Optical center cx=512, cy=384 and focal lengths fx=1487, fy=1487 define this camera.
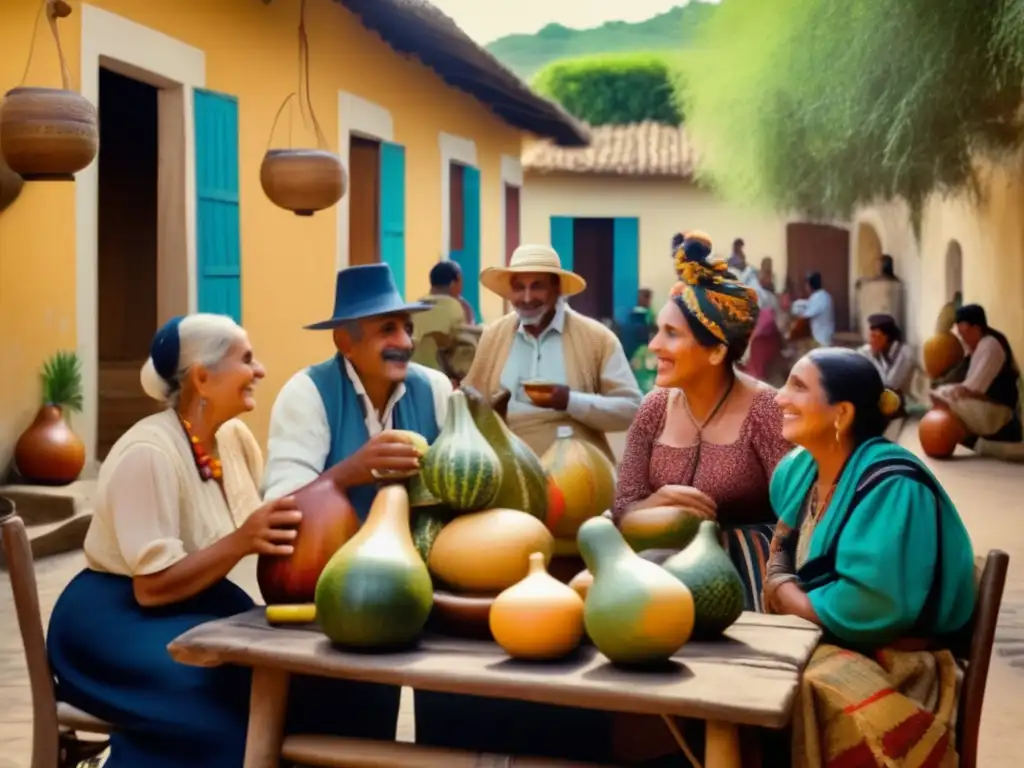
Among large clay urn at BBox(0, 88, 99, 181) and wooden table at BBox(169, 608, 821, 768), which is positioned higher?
large clay urn at BBox(0, 88, 99, 181)

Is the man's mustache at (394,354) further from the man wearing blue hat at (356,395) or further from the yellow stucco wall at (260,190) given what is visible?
the yellow stucco wall at (260,190)

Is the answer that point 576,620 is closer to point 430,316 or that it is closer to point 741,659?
point 741,659

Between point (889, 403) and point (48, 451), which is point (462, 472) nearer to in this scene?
point (889, 403)

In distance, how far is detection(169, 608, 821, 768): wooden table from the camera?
2510mm

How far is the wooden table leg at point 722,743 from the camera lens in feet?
8.28

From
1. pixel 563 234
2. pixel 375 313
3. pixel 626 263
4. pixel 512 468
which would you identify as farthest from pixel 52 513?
pixel 626 263

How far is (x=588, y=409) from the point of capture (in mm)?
5344

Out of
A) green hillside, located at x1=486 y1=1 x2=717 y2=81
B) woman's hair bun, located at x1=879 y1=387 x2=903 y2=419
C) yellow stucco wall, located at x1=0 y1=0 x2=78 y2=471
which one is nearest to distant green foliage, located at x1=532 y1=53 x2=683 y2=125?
yellow stucco wall, located at x1=0 y1=0 x2=78 y2=471

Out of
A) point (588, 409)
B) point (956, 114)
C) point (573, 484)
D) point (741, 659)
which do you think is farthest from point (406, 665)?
point (956, 114)

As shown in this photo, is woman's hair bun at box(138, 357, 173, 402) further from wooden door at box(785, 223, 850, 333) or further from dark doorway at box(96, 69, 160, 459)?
wooden door at box(785, 223, 850, 333)

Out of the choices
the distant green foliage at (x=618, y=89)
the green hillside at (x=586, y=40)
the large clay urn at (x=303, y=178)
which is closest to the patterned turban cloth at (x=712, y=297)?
the large clay urn at (x=303, y=178)

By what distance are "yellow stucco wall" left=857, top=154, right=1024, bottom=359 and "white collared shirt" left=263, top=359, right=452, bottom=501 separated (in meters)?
10.7

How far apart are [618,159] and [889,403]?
78.8ft

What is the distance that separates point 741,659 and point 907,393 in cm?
1626
